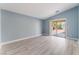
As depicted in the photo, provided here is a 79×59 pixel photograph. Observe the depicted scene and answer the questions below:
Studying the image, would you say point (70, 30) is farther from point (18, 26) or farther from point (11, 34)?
point (11, 34)

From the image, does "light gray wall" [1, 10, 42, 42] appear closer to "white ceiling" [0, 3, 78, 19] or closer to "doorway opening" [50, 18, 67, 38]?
"white ceiling" [0, 3, 78, 19]

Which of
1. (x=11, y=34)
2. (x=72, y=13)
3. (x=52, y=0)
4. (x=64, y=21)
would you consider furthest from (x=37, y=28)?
(x=52, y=0)

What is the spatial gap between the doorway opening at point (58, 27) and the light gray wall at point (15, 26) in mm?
1405

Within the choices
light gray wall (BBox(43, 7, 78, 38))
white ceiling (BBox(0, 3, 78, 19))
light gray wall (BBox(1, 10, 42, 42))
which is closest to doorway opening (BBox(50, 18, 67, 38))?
light gray wall (BBox(43, 7, 78, 38))

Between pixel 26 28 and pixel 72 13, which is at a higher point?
pixel 72 13

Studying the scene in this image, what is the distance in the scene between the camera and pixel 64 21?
23.3 feet

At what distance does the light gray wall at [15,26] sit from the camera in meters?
4.31

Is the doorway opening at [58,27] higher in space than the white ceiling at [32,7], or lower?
lower

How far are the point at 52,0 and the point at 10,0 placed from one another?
3.05ft

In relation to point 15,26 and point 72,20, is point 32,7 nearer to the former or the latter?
point 15,26

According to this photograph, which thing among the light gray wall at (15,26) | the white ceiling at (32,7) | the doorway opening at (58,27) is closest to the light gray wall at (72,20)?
the doorway opening at (58,27)

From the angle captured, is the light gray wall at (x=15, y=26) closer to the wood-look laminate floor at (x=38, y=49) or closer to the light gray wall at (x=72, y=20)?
the wood-look laminate floor at (x=38, y=49)

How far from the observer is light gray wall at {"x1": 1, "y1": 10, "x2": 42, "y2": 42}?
4.31 m

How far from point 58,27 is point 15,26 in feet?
11.2
